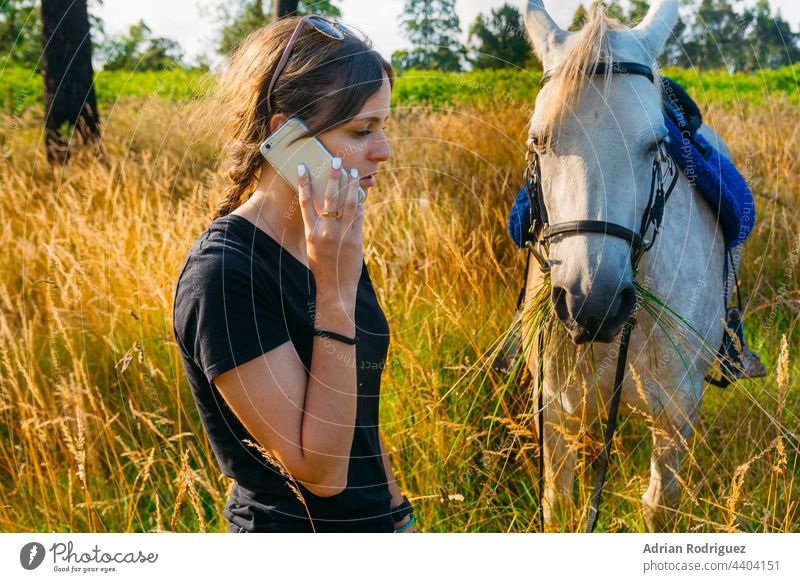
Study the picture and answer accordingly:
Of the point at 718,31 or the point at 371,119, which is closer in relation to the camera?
the point at 371,119

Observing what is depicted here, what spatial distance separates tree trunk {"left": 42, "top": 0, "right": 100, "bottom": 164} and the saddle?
7.18ft

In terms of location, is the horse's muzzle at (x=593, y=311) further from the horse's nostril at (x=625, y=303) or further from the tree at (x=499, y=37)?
the tree at (x=499, y=37)

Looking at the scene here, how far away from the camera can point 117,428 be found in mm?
3400

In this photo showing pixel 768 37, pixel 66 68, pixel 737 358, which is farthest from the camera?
pixel 66 68

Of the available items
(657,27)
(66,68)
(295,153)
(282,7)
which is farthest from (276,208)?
(66,68)

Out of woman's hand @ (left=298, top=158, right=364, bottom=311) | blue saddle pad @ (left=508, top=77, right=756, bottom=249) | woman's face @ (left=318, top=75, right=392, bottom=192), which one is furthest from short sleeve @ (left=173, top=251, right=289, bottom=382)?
blue saddle pad @ (left=508, top=77, right=756, bottom=249)

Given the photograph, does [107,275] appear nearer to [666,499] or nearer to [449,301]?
[449,301]

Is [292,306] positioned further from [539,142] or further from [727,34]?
[727,34]

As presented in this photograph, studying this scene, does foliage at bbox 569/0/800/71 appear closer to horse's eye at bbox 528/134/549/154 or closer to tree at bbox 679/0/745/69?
tree at bbox 679/0/745/69

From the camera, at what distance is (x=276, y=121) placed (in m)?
1.57

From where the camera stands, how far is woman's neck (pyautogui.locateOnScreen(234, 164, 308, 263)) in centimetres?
159

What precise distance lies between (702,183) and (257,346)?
7.43 ft

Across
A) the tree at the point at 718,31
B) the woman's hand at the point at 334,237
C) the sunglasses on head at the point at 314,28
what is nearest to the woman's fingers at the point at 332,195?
the woman's hand at the point at 334,237

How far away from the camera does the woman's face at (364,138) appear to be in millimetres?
1531
